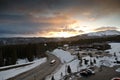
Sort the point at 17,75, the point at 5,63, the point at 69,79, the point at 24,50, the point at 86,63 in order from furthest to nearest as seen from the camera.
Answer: the point at 24,50
the point at 5,63
the point at 86,63
the point at 17,75
the point at 69,79

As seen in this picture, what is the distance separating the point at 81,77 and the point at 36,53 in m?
60.2

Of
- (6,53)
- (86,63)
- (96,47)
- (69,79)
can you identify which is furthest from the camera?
(96,47)

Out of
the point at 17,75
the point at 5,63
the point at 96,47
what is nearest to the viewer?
the point at 17,75

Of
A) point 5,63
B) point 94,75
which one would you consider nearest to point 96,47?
point 5,63

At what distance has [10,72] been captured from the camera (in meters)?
56.0

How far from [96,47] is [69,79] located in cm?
7004

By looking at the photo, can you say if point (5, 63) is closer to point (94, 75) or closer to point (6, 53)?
point (6, 53)

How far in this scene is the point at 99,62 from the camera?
72.3 metres

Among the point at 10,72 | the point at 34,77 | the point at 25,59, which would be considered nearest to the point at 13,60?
the point at 25,59

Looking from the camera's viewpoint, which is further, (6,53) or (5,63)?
(6,53)

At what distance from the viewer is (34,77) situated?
49.9m

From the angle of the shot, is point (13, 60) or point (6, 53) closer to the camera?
point (13, 60)

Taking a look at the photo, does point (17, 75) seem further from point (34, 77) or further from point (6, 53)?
point (6, 53)

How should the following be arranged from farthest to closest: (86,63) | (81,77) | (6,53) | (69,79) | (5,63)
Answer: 1. (6,53)
2. (5,63)
3. (86,63)
4. (81,77)
5. (69,79)
